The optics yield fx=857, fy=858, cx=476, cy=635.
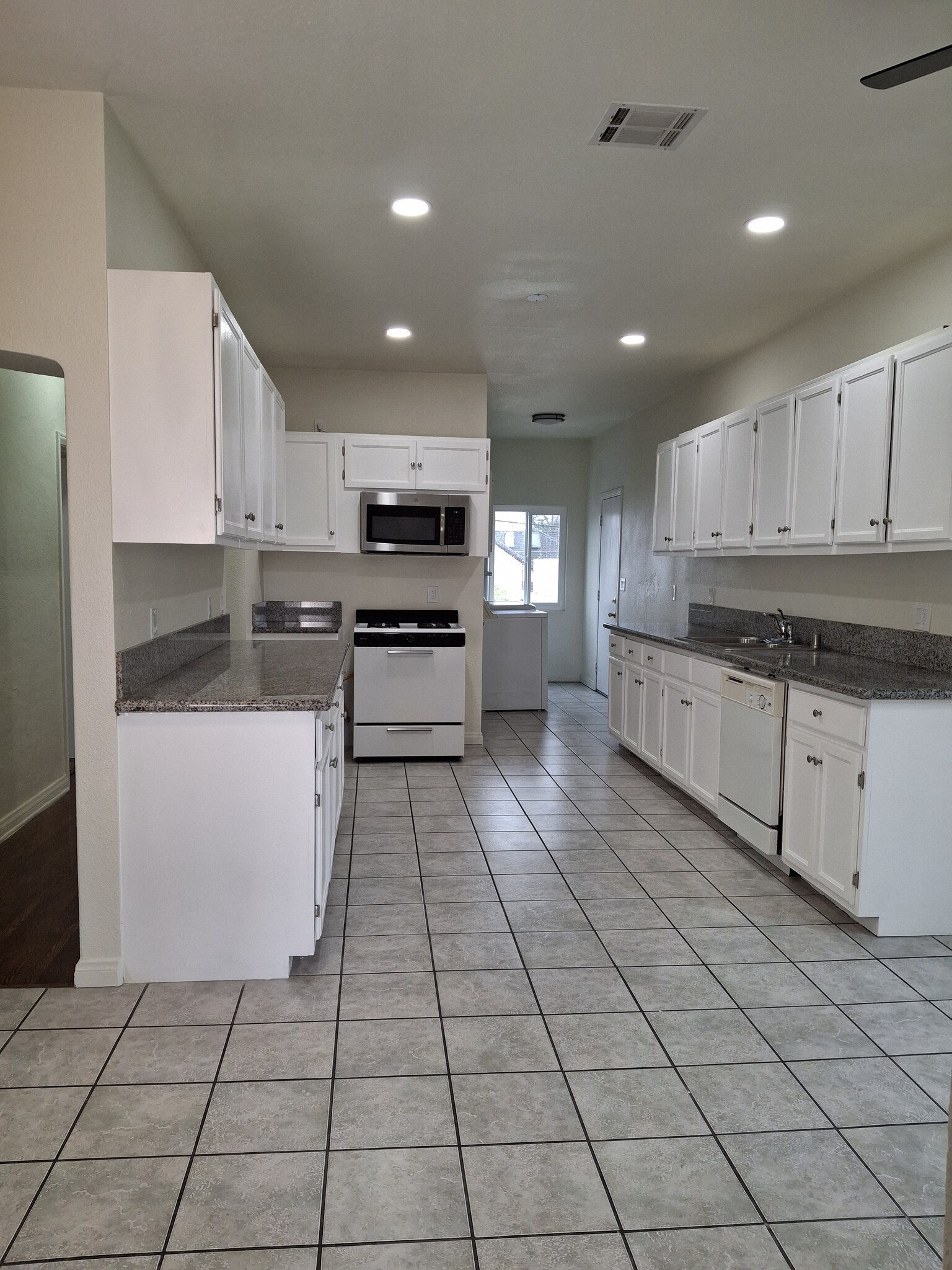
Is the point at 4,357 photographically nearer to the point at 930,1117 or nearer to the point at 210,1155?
the point at 210,1155

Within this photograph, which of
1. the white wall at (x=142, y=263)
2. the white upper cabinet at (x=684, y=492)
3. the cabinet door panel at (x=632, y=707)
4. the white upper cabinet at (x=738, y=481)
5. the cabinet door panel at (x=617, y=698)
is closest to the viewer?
the white wall at (x=142, y=263)

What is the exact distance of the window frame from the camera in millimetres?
9391

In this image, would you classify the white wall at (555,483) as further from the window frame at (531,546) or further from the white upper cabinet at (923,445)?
the white upper cabinet at (923,445)

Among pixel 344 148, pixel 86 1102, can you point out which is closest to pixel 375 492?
pixel 344 148

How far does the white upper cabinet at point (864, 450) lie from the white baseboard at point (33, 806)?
3.99 metres

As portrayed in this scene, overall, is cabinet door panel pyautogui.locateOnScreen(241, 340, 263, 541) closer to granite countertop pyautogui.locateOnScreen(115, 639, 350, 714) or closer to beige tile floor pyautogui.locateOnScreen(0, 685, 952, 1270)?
granite countertop pyautogui.locateOnScreen(115, 639, 350, 714)

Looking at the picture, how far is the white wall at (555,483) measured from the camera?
30.8 feet

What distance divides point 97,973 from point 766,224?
3.60 metres

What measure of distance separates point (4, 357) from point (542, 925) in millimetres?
2633

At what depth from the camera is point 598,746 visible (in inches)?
251

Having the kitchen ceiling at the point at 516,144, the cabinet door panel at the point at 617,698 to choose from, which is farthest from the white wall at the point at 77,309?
the cabinet door panel at the point at 617,698

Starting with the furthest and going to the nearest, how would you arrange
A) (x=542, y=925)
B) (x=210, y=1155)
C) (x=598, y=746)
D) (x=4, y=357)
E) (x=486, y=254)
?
1. (x=598, y=746)
2. (x=486, y=254)
3. (x=542, y=925)
4. (x=4, y=357)
5. (x=210, y=1155)

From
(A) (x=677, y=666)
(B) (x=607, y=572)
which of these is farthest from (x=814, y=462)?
(B) (x=607, y=572)

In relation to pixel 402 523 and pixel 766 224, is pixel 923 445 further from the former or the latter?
pixel 402 523
